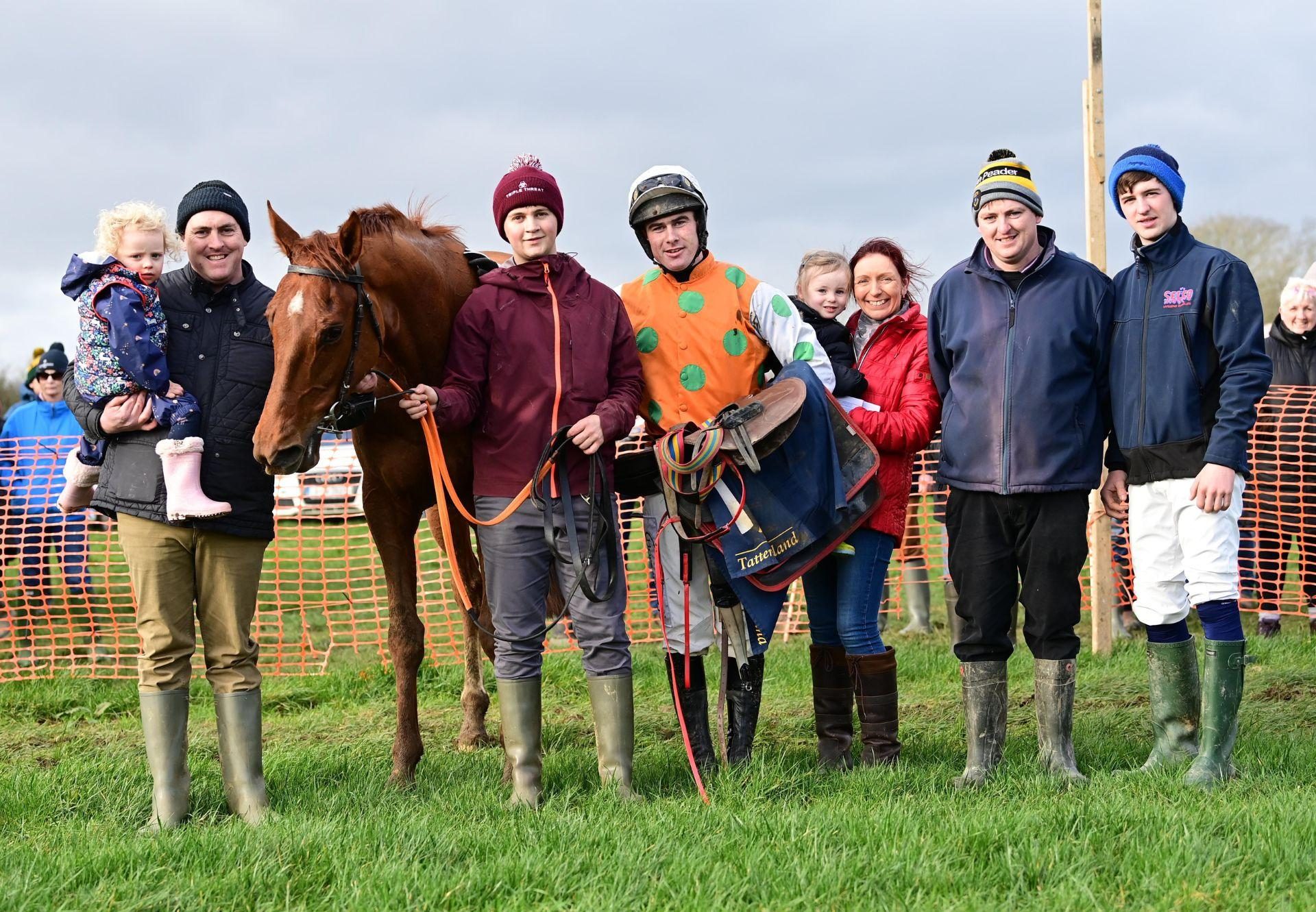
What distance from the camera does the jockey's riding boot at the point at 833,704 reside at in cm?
459

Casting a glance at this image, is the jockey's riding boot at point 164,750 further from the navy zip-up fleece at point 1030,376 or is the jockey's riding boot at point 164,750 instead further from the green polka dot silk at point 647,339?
the navy zip-up fleece at point 1030,376

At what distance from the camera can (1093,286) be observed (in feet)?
13.8

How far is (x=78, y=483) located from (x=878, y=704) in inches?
122

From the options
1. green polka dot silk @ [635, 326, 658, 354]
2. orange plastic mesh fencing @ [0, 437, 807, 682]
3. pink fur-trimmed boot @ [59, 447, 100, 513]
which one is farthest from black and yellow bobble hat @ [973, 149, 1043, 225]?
orange plastic mesh fencing @ [0, 437, 807, 682]

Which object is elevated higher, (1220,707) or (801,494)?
(801,494)

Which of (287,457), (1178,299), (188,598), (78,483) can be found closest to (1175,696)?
(1178,299)

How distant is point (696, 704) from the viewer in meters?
4.56

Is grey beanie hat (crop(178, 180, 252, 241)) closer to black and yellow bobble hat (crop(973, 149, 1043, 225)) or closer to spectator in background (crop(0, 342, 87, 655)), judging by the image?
black and yellow bobble hat (crop(973, 149, 1043, 225))

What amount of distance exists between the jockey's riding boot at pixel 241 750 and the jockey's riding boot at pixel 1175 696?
3257 mm

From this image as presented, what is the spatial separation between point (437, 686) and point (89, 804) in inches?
97.6

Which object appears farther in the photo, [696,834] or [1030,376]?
[1030,376]

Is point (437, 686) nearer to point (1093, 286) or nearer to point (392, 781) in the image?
point (392, 781)

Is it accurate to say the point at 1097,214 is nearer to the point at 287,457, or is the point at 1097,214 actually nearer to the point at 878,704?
the point at 878,704

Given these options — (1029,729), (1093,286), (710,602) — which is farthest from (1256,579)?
(710,602)
